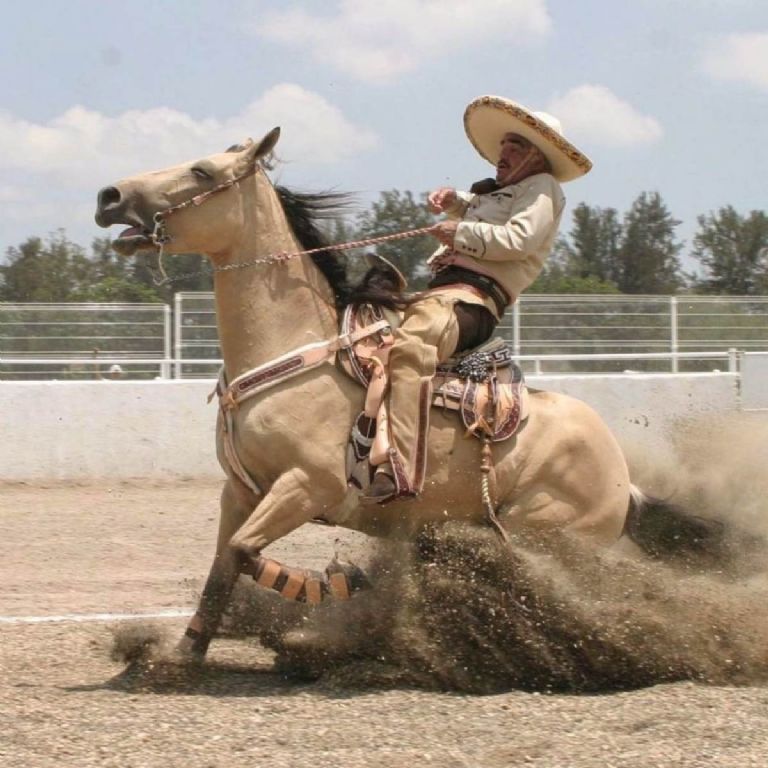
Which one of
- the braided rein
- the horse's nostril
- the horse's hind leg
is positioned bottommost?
the horse's hind leg

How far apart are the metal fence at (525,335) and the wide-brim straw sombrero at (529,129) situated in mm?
7533

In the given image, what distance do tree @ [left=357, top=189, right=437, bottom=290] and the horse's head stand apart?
0.62 m

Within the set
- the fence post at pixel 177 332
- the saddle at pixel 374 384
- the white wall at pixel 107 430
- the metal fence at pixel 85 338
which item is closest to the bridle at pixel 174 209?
the saddle at pixel 374 384

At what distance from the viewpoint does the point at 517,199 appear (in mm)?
5934

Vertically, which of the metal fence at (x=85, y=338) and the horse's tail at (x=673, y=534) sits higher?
the metal fence at (x=85, y=338)

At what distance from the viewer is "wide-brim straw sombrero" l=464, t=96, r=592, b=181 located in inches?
232

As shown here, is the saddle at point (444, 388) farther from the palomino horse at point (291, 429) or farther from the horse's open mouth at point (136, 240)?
the horse's open mouth at point (136, 240)

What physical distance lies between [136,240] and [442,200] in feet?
4.87

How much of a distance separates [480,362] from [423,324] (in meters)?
0.38

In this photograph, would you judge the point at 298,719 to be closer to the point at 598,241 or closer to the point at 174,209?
the point at 174,209

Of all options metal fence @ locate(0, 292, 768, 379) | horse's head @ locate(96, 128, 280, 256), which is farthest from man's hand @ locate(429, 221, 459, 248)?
metal fence @ locate(0, 292, 768, 379)

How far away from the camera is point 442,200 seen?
6.22 m

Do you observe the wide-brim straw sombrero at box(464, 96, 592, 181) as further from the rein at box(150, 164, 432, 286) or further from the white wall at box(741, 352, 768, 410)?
the white wall at box(741, 352, 768, 410)

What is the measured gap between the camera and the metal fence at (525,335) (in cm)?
1437
